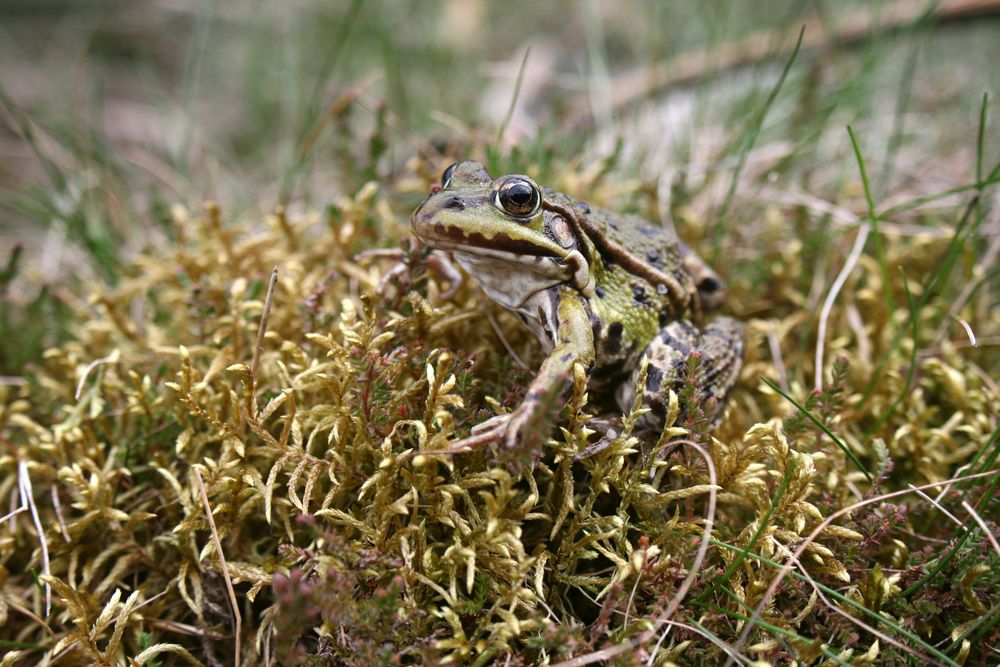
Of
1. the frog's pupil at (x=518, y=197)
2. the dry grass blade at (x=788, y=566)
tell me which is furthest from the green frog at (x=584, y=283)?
the dry grass blade at (x=788, y=566)

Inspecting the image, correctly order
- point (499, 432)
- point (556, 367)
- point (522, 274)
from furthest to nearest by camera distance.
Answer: point (522, 274) < point (556, 367) < point (499, 432)

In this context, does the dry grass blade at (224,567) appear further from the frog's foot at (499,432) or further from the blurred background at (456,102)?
the blurred background at (456,102)

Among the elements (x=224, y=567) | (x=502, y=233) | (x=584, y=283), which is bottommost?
(x=224, y=567)

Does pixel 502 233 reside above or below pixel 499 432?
above

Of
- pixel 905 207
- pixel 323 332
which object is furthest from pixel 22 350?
pixel 905 207

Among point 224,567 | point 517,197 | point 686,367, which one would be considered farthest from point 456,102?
point 224,567

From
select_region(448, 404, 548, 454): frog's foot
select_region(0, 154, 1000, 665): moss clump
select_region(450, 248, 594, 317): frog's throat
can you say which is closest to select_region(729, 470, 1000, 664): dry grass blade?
select_region(0, 154, 1000, 665): moss clump

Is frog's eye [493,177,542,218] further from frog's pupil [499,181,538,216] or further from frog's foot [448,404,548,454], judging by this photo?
frog's foot [448,404,548,454]

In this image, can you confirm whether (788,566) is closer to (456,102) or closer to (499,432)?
(499,432)
